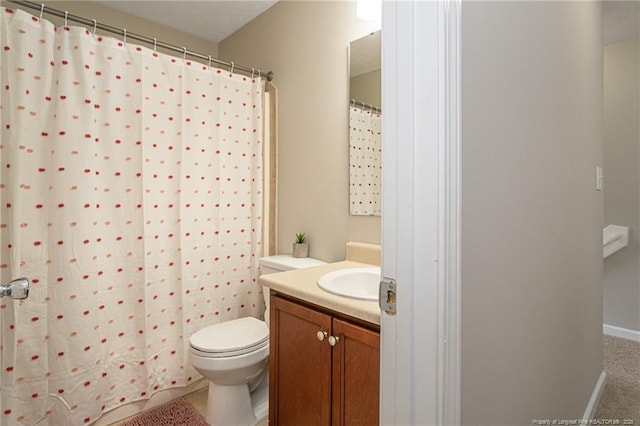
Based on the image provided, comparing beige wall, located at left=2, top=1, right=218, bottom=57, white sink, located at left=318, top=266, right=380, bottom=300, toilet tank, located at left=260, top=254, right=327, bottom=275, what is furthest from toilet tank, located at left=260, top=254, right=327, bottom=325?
beige wall, located at left=2, top=1, right=218, bottom=57

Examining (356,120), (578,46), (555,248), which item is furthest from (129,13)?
(555,248)

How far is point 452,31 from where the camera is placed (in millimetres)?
634

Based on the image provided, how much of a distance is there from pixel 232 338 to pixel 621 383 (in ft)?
7.49

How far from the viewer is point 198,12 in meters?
2.33

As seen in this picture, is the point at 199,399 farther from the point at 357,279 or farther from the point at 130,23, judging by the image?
the point at 130,23

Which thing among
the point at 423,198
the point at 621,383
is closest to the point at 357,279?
the point at 423,198

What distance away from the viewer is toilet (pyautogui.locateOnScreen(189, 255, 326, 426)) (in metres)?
1.58

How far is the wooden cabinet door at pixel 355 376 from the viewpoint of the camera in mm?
1005

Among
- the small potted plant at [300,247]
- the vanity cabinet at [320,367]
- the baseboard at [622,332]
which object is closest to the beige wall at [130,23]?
the small potted plant at [300,247]

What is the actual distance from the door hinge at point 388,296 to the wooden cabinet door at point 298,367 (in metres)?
0.45

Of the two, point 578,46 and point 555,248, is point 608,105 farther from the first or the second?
point 555,248

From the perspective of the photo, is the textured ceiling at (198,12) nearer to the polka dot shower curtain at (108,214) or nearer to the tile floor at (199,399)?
the polka dot shower curtain at (108,214)

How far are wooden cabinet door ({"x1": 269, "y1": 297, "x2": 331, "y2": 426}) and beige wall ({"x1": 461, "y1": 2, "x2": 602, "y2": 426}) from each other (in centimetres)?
53

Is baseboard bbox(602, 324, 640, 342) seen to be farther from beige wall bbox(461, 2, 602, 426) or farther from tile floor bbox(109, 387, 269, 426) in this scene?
tile floor bbox(109, 387, 269, 426)
